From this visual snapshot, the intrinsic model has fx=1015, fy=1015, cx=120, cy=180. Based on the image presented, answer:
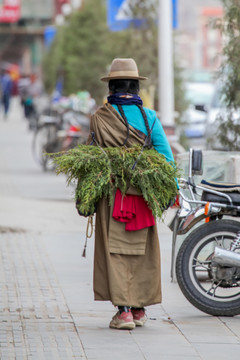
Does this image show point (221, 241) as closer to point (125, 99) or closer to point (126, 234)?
point (126, 234)

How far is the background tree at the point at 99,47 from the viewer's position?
752 inches

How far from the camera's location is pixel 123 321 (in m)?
6.37

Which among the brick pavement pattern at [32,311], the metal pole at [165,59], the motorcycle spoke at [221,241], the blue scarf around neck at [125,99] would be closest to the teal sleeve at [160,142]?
the blue scarf around neck at [125,99]

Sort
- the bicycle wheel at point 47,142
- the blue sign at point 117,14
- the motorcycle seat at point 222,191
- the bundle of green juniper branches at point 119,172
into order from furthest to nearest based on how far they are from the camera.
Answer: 1. the bicycle wheel at point 47,142
2. the blue sign at point 117,14
3. the motorcycle seat at point 222,191
4. the bundle of green juniper branches at point 119,172

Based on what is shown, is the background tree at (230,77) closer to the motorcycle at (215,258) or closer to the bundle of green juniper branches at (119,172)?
the motorcycle at (215,258)

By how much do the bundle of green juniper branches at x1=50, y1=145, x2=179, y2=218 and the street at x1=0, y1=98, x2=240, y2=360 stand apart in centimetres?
77

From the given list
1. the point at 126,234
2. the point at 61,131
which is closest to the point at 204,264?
the point at 126,234

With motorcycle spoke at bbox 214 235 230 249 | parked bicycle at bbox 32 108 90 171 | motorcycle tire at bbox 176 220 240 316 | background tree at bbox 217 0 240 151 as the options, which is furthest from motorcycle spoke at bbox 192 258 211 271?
parked bicycle at bbox 32 108 90 171

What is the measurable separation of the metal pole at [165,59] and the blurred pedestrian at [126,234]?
8.58 m

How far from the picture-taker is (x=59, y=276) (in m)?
8.42

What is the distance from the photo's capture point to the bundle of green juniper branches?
6.30m

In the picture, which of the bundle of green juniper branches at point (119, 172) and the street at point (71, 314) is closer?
the street at point (71, 314)

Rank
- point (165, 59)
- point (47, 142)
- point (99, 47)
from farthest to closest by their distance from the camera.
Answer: point (99, 47), point (47, 142), point (165, 59)

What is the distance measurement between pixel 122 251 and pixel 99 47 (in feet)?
68.5
